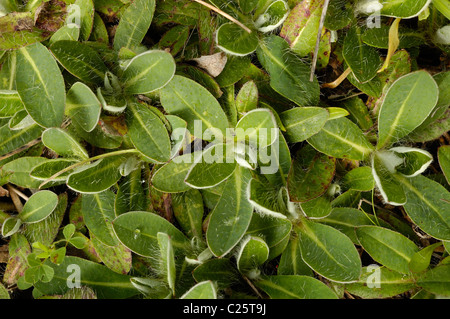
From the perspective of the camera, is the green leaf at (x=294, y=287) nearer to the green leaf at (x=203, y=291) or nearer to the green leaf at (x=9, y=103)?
the green leaf at (x=203, y=291)

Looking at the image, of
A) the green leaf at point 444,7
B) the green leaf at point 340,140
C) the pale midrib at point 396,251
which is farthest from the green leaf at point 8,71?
the green leaf at point 444,7

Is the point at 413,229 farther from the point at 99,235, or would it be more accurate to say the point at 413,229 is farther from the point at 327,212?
the point at 99,235

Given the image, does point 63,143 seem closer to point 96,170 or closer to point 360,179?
point 96,170

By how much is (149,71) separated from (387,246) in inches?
49.4

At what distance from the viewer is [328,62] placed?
1869 millimetres

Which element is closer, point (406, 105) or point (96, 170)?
point (406, 105)

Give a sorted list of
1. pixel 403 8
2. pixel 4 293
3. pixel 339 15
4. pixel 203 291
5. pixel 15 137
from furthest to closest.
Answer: pixel 4 293 < pixel 15 137 < pixel 339 15 < pixel 403 8 < pixel 203 291

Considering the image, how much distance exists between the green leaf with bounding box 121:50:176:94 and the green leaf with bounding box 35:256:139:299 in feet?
2.74

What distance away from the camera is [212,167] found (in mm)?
1664

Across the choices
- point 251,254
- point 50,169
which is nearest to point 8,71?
point 50,169

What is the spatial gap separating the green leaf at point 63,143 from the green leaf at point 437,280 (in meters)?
1.55

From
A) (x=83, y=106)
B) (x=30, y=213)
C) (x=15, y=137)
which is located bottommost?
(x=30, y=213)
